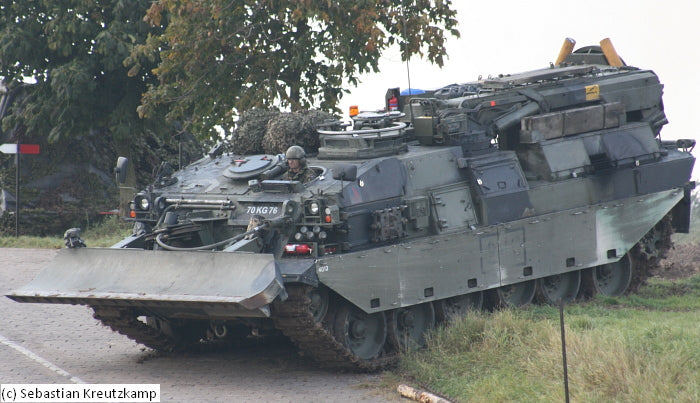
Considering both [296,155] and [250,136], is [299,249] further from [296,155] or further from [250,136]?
Result: [250,136]

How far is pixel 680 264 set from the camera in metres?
19.0

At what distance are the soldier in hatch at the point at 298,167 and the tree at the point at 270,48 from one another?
676 cm

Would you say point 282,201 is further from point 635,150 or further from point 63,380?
point 635,150

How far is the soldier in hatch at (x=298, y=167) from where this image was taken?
12203 mm

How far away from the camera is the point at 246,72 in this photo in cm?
1981

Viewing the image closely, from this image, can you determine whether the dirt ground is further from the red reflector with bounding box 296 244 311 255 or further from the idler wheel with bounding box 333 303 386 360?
the red reflector with bounding box 296 244 311 255

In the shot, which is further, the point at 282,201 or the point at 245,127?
the point at 245,127

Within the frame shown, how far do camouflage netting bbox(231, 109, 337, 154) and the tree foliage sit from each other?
8.80 m

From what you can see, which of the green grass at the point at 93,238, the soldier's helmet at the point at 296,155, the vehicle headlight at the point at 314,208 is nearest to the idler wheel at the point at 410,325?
the vehicle headlight at the point at 314,208

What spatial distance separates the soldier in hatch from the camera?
12.2 metres

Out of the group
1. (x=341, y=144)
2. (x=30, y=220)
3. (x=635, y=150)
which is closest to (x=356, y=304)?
(x=341, y=144)

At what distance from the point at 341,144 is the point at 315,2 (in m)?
6.11

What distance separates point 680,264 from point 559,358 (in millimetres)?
9706

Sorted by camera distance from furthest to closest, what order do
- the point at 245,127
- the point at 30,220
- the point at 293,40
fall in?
the point at 30,220 → the point at 293,40 → the point at 245,127
